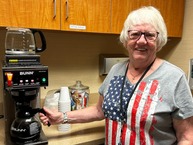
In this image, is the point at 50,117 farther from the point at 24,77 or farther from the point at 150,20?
the point at 150,20

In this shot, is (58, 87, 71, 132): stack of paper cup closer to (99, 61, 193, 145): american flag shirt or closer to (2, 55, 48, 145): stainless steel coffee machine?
(2, 55, 48, 145): stainless steel coffee machine

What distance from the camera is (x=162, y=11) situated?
1.52m

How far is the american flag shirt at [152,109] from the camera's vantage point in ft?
2.91

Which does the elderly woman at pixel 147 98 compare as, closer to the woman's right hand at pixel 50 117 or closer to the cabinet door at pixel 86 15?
Answer: the woman's right hand at pixel 50 117

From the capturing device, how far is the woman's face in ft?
3.11

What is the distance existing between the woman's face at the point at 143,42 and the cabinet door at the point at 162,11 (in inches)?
14.6

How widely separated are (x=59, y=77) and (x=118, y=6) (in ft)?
2.26

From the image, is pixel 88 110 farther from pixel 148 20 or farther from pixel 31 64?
pixel 148 20

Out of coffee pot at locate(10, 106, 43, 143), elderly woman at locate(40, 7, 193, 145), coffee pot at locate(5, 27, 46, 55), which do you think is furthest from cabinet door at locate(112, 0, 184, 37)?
coffee pot at locate(10, 106, 43, 143)

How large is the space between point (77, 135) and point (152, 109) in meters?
0.48

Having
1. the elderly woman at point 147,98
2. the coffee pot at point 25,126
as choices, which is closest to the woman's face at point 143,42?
the elderly woman at point 147,98

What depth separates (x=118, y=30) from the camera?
1.34 meters

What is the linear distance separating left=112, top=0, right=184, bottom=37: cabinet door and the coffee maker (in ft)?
2.11

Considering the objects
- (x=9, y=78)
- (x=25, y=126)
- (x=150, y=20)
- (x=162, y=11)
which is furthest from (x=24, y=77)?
(x=162, y=11)
